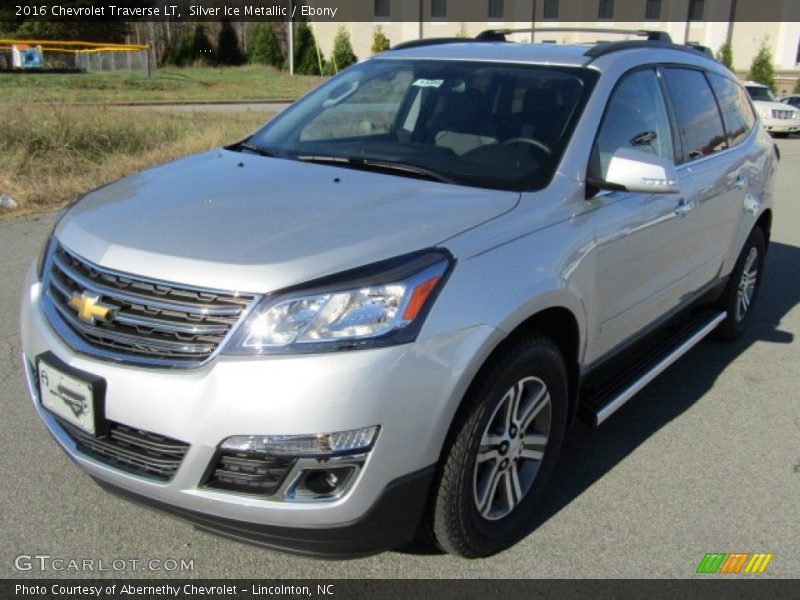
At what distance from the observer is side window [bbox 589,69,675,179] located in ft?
10.8

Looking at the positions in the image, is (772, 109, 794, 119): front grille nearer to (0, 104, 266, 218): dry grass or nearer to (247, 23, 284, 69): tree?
(0, 104, 266, 218): dry grass

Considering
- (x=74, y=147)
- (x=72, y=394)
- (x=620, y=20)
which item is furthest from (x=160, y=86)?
(x=72, y=394)

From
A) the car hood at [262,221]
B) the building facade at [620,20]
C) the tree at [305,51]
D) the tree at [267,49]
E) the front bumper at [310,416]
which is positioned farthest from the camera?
the tree at [267,49]

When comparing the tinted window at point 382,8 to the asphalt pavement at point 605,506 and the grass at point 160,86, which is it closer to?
the grass at point 160,86

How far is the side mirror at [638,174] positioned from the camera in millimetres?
2990

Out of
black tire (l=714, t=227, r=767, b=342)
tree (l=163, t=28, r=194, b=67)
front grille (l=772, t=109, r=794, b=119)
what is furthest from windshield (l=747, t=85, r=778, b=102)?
tree (l=163, t=28, r=194, b=67)

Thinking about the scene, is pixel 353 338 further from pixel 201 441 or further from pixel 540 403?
pixel 540 403

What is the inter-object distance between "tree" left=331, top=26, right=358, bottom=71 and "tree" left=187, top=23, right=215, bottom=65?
365 inches

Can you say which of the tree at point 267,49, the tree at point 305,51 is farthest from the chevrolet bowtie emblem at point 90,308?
the tree at point 267,49

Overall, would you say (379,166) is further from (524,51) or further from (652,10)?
(652,10)

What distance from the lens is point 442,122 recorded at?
3543 mm

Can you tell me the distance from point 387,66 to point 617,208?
5.03ft

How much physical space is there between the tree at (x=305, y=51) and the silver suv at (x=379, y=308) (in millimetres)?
50300

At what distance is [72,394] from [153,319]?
404 millimetres
